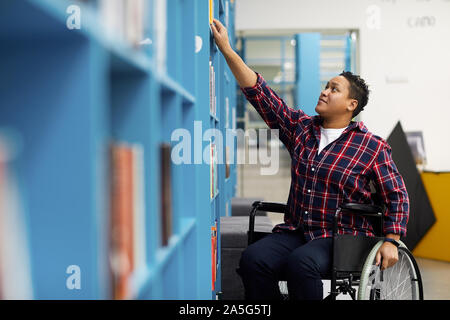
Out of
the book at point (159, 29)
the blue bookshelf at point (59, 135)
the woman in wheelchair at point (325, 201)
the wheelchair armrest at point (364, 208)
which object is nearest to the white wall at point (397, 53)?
the woman in wheelchair at point (325, 201)

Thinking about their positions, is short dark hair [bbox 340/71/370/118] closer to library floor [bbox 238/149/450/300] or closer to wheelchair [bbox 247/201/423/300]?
wheelchair [bbox 247/201/423/300]

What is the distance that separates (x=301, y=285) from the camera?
6.22 ft

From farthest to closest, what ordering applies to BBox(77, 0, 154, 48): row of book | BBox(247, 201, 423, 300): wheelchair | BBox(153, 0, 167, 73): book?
BBox(247, 201, 423, 300): wheelchair < BBox(153, 0, 167, 73): book < BBox(77, 0, 154, 48): row of book

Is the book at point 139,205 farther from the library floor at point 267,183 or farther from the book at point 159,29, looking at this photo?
the library floor at point 267,183

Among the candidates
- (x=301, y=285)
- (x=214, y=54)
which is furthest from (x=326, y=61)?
(x=301, y=285)

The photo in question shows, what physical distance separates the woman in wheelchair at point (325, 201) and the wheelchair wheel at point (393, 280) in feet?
0.11

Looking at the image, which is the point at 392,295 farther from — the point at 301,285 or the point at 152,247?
the point at 152,247

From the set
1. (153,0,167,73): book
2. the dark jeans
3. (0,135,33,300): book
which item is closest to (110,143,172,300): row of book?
(0,135,33,300): book

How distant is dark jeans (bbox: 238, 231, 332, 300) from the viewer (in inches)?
74.5

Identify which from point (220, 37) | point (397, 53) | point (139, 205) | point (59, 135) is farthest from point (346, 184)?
point (397, 53)

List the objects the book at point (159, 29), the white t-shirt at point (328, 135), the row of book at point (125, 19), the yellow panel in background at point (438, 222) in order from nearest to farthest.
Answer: the row of book at point (125, 19) → the book at point (159, 29) → the white t-shirt at point (328, 135) → the yellow panel in background at point (438, 222)

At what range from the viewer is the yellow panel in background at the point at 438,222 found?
4168 mm

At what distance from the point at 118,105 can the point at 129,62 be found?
0.38 ft

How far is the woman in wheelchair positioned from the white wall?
3218 millimetres
